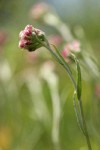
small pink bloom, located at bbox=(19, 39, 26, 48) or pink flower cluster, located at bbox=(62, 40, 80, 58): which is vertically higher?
small pink bloom, located at bbox=(19, 39, 26, 48)

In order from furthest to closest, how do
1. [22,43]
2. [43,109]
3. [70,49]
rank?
[43,109], [70,49], [22,43]

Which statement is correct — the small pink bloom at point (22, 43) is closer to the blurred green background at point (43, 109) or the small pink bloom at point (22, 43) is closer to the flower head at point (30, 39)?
the flower head at point (30, 39)

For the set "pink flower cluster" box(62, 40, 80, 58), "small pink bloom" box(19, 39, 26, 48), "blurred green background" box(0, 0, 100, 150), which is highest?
"small pink bloom" box(19, 39, 26, 48)

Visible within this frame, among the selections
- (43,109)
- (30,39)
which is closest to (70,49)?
(30,39)

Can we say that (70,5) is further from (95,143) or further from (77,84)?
(77,84)

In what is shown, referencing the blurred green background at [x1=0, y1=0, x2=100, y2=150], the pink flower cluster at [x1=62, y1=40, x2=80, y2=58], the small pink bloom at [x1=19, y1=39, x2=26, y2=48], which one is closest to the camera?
the small pink bloom at [x1=19, y1=39, x2=26, y2=48]

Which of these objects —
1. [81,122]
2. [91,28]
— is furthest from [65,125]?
[91,28]

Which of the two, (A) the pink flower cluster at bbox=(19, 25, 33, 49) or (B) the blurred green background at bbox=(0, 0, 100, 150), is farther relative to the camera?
(B) the blurred green background at bbox=(0, 0, 100, 150)

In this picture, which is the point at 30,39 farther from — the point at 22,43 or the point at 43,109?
the point at 43,109

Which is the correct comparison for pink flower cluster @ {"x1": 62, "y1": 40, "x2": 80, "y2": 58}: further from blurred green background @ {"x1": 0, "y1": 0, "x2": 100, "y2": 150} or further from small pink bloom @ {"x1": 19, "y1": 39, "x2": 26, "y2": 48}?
small pink bloom @ {"x1": 19, "y1": 39, "x2": 26, "y2": 48}

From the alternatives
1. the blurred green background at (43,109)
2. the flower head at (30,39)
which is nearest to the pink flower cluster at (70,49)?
the blurred green background at (43,109)

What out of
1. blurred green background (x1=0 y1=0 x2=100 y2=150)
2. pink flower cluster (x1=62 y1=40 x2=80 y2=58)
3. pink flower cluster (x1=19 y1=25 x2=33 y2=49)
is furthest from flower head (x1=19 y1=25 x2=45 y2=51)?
blurred green background (x1=0 y1=0 x2=100 y2=150)
